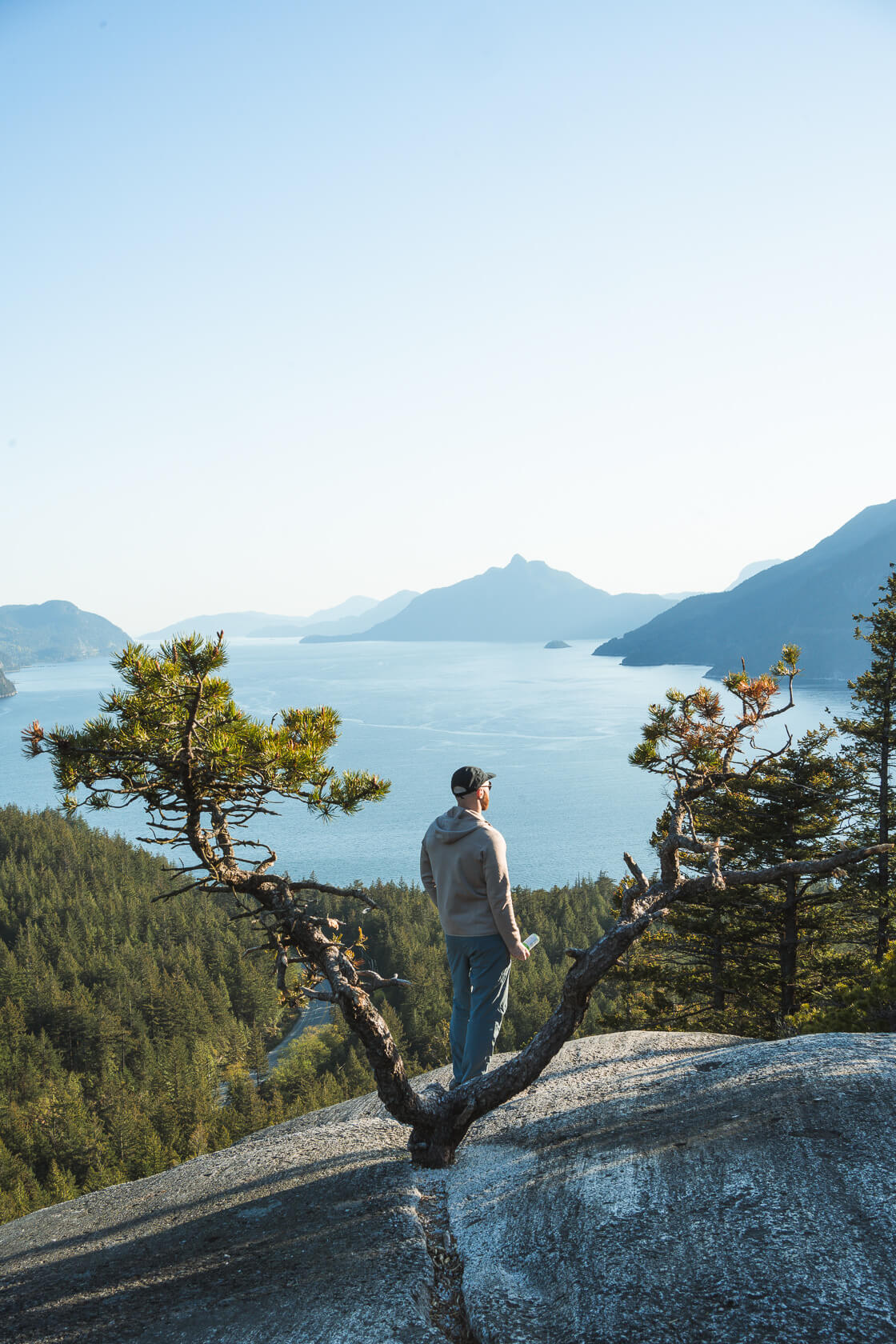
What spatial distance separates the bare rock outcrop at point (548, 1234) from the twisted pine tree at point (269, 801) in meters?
0.54

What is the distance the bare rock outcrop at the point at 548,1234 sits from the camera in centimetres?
330

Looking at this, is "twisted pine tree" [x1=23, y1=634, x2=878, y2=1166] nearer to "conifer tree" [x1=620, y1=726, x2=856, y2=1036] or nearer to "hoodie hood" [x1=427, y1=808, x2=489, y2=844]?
"hoodie hood" [x1=427, y1=808, x2=489, y2=844]

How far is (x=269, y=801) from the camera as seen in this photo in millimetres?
4922

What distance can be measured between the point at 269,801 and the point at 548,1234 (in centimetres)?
273

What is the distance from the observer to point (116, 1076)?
5069 cm

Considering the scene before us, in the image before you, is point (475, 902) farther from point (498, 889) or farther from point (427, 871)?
point (427, 871)

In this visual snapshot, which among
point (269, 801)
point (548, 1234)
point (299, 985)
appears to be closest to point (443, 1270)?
point (548, 1234)

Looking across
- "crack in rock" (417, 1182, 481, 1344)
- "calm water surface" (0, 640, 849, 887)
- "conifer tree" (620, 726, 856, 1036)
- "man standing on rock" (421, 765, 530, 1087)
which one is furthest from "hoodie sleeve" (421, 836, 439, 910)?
"calm water surface" (0, 640, 849, 887)

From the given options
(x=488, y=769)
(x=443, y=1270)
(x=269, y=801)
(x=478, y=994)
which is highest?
(x=269, y=801)

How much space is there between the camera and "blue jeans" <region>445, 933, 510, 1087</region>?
4.89 metres

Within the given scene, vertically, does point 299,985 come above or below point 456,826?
below

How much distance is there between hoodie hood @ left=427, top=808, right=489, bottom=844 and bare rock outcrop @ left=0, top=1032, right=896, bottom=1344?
6.34ft

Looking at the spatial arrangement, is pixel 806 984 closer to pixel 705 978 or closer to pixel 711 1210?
pixel 705 978

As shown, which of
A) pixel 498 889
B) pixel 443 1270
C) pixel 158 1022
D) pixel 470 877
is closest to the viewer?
pixel 443 1270
